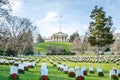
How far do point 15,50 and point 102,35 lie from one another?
81.7ft

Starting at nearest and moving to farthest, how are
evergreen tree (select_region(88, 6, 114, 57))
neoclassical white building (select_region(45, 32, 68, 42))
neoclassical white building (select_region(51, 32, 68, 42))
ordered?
1. evergreen tree (select_region(88, 6, 114, 57))
2. neoclassical white building (select_region(45, 32, 68, 42))
3. neoclassical white building (select_region(51, 32, 68, 42))

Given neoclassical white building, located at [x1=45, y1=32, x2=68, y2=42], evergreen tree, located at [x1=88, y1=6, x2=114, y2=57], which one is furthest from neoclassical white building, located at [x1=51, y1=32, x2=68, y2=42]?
evergreen tree, located at [x1=88, y1=6, x2=114, y2=57]

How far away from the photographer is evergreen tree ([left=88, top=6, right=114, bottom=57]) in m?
59.9

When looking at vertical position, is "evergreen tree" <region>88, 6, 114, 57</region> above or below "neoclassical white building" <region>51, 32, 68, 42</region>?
below

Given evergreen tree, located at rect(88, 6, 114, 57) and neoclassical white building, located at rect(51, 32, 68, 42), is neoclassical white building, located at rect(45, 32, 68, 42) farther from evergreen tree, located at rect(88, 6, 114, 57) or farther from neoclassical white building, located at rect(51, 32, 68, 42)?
evergreen tree, located at rect(88, 6, 114, 57)

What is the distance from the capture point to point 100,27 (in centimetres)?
6031

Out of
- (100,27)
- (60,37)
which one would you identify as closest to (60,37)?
(60,37)

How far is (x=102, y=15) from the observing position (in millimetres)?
59625

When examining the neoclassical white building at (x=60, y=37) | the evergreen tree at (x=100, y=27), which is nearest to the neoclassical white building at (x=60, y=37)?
the neoclassical white building at (x=60, y=37)

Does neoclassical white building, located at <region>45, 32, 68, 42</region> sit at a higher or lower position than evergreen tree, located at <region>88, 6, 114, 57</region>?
higher

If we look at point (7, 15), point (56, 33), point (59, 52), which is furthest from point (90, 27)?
point (56, 33)

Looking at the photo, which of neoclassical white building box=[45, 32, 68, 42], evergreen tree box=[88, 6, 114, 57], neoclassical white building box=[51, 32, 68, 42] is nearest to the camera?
evergreen tree box=[88, 6, 114, 57]

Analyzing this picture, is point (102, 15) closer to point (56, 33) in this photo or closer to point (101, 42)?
point (101, 42)

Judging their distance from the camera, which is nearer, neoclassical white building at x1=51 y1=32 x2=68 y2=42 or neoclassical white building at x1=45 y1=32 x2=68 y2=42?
neoclassical white building at x1=45 y1=32 x2=68 y2=42
